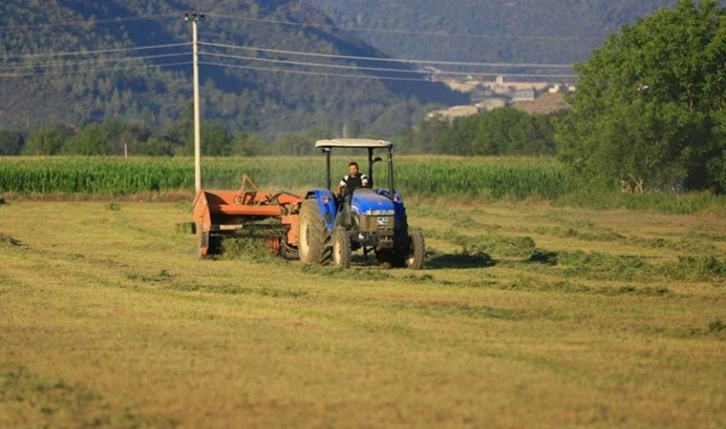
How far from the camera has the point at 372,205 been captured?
20.8 m

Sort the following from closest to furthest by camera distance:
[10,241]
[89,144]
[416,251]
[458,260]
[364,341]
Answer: [364,341]
[416,251]
[458,260]
[10,241]
[89,144]

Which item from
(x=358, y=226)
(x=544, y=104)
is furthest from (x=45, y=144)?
(x=544, y=104)

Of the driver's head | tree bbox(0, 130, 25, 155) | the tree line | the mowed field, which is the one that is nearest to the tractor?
the driver's head

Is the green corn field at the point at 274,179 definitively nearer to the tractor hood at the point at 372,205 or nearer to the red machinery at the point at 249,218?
the red machinery at the point at 249,218

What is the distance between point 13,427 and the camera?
9.96 meters

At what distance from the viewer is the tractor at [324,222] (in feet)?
68.7

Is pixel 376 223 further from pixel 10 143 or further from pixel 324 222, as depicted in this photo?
pixel 10 143

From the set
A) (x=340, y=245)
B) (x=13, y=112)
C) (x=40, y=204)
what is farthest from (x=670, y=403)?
(x=13, y=112)

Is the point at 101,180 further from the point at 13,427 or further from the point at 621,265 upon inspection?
the point at 13,427

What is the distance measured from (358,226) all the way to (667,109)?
86.1ft

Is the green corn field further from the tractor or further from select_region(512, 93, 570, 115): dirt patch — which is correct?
select_region(512, 93, 570, 115): dirt patch

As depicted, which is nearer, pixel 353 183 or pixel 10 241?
pixel 353 183

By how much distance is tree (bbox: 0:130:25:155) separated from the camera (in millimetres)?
99625

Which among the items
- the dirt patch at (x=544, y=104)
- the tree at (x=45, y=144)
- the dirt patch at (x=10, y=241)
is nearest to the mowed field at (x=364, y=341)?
the dirt patch at (x=10, y=241)
